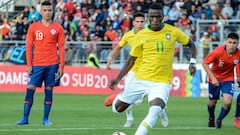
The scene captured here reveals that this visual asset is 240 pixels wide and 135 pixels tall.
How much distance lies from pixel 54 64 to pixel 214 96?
11.7 feet

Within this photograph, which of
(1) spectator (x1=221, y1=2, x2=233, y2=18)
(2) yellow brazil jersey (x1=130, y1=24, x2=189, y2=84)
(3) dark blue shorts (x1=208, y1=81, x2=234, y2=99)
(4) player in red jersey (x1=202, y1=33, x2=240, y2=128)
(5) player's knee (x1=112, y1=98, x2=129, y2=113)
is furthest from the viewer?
(1) spectator (x1=221, y1=2, x2=233, y2=18)

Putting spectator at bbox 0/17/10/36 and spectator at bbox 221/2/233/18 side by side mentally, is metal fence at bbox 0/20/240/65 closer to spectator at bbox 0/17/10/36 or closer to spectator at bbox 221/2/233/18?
spectator at bbox 221/2/233/18

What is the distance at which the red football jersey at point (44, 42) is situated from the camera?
55.5 ft

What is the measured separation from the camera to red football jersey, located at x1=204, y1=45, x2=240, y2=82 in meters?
16.7

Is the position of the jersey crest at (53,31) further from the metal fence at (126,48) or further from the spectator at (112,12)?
the spectator at (112,12)

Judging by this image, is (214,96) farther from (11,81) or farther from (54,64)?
(11,81)

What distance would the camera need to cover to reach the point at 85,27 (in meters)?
36.8

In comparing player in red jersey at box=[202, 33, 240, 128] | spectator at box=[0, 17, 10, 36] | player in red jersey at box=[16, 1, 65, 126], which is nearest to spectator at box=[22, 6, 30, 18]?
spectator at box=[0, 17, 10, 36]

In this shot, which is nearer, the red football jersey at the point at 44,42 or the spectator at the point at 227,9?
the red football jersey at the point at 44,42

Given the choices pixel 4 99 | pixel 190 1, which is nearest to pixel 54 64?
pixel 4 99

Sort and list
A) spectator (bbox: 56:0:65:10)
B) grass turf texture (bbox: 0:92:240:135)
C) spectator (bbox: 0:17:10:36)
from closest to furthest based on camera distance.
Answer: grass turf texture (bbox: 0:92:240:135)
spectator (bbox: 0:17:10:36)
spectator (bbox: 56:0:65:10)

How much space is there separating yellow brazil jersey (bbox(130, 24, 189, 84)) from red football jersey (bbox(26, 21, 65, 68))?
3.90m

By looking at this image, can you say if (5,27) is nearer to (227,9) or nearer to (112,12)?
(112,12)

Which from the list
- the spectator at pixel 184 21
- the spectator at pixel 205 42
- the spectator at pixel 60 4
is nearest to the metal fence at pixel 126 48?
the spectator at pixel 205 42
